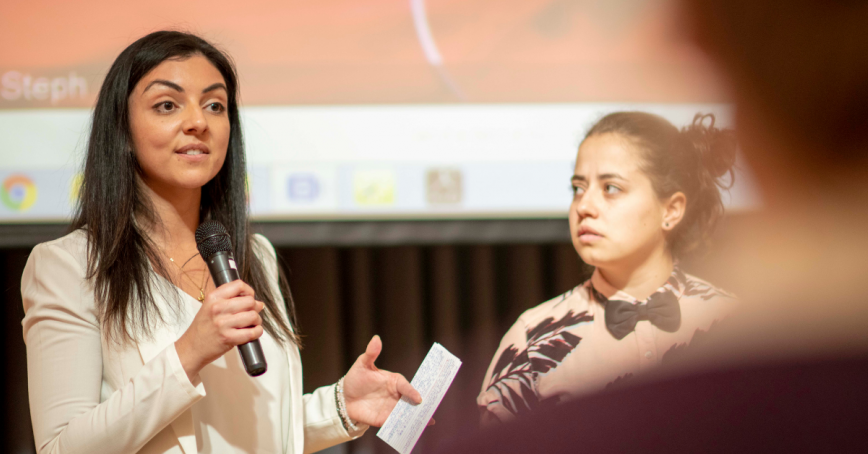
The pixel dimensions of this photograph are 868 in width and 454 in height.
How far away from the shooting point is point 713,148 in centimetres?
166

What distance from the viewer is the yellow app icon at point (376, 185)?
2318mm

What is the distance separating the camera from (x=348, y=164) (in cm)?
231

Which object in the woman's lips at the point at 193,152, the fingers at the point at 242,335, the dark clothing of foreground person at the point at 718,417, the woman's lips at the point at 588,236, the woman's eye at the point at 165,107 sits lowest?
the fingers at the point at 242,335

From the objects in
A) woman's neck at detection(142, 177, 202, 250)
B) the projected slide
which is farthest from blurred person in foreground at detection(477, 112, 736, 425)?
woman's neck at detection(142, 177, 202, 250)

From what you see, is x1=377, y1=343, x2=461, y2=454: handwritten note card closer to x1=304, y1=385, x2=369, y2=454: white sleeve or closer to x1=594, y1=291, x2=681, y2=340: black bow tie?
x1=304, y1=385, x2=369, y2=454: white sleeve

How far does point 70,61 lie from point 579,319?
194 centimetres

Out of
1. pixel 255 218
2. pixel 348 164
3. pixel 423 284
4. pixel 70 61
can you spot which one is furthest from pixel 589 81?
pixel 70 61

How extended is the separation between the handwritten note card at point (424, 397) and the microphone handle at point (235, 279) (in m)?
0.34

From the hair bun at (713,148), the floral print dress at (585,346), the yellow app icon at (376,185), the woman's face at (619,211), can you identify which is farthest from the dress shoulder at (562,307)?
the yellow app icon at (376,185)

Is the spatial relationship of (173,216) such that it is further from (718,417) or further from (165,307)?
(718,417)

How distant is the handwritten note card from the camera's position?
1.27 metres

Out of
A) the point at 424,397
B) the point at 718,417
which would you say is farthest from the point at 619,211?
the point at 718,417

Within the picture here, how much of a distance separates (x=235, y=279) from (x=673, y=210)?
1124 millimetres

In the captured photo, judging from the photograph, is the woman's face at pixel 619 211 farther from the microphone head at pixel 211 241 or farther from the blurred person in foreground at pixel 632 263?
the microphone head at pixel 211 241
